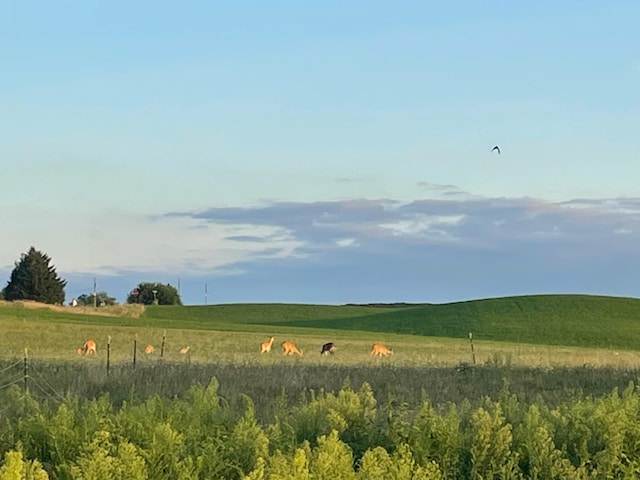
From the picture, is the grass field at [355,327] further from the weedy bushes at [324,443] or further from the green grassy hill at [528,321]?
the weedy bushes at [324,443]

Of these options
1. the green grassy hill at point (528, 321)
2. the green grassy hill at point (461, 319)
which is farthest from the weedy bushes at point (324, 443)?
the green grassy hill at point (528, 321)

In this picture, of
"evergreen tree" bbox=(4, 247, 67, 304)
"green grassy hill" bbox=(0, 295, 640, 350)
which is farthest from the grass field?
"evergreen tree" bbox=(4, 247, 67, 304)

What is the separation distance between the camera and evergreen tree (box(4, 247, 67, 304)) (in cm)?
11594

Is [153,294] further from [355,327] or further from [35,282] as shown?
[355,327]

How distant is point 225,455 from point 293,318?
92536mm

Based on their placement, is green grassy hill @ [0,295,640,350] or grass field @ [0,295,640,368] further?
green grassy hill @ [0,295,640,350]

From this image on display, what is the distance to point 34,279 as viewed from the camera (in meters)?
116

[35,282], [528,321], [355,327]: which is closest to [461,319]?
[528,321]

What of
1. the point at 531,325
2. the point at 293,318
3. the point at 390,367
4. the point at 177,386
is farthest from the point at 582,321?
the point at 177,386

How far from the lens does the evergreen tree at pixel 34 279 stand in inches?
4564

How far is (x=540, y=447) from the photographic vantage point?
863cm

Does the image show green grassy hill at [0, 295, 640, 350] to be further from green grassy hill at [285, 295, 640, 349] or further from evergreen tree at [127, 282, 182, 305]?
evergreen tree at [127, 282, 182, 305]

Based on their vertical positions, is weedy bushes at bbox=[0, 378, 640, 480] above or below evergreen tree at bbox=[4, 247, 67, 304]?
below

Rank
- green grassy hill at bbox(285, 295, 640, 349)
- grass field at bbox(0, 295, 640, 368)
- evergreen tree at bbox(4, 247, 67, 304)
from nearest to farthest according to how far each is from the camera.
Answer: grass field at bbox(0, 295, 640, 368), green grassy hill at bbox(285, 295, 640, 349), evergreen tree at bbox(4, 247, 67, 304)
